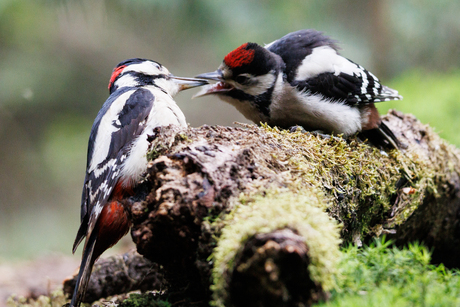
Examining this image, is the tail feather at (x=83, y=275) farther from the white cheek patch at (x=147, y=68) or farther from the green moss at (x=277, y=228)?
the white cheek patch at (x=147, y=68)

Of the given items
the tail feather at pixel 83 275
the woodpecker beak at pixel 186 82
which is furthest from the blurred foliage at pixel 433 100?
the tail feather at pixel 83 275

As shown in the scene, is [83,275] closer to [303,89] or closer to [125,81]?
[125,81]

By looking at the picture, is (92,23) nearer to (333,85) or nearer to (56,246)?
(56,246)

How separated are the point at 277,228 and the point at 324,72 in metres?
2.33

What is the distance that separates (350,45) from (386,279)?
8789 mm

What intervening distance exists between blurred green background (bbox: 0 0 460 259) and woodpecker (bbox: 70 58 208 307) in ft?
16.1

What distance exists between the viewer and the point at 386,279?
1.70 metres

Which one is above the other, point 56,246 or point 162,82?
point 56,246

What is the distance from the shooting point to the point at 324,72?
3.46 m

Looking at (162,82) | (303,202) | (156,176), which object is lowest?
(303,202)

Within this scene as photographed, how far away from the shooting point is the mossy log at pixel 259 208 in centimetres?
145

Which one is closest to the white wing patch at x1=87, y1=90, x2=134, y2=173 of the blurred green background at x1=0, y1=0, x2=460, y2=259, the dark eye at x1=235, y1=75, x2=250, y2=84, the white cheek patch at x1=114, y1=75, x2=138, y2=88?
the white cheek patch at x1=114, y1=75, x2=138, y2=88

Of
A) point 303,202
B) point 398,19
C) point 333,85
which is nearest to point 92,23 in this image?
point 398,19

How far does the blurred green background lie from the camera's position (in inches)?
313
